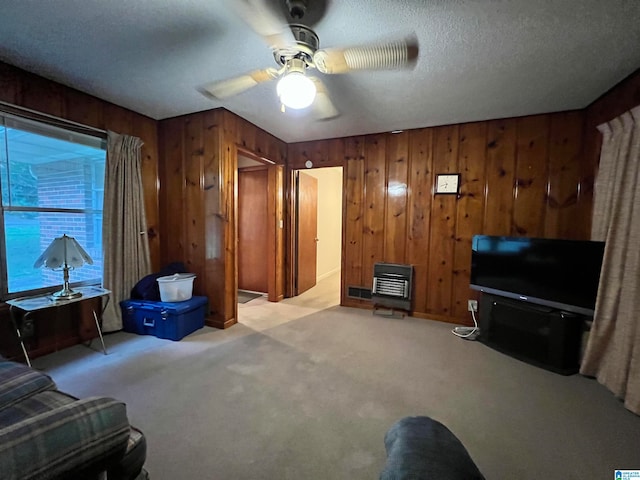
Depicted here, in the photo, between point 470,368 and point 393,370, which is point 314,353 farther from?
point 470,368

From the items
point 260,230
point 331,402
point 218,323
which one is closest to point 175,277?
point 218,323

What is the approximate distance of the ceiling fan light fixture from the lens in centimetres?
155

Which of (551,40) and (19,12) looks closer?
(19,12)

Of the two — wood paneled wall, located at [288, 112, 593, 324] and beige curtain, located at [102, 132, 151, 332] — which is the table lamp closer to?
beige curtain, located at [102, 132, 151, 332]

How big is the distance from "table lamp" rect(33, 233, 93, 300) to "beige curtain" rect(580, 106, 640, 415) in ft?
13.7

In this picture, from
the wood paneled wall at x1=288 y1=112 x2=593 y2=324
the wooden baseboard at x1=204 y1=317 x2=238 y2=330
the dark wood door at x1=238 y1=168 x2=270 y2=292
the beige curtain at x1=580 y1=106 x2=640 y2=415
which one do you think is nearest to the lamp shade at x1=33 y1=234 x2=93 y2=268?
the wooden baseboard at x1=204 y1=317 x2=238 y2=330

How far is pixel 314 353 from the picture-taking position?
8.23 feet

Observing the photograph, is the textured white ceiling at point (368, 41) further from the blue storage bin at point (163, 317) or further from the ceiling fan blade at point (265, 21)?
the blue storage bin at point (163, 317)

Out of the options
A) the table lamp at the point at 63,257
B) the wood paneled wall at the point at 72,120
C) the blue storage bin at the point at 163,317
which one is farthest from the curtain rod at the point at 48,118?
the blue storage bin at the point at 163,317

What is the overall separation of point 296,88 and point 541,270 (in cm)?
257

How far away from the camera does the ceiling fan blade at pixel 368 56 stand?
4.57 ft

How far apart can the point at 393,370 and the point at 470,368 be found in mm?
673

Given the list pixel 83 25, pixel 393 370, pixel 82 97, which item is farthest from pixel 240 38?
pixel 393 370

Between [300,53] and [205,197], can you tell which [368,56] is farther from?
[205,197]
